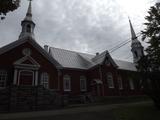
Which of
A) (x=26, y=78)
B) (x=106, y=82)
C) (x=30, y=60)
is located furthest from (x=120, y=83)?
(x=26, y=78)

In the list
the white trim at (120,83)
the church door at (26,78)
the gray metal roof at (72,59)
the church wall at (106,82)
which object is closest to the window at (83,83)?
the gray metal roof at (72,59)

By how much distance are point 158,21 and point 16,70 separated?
17.7 m

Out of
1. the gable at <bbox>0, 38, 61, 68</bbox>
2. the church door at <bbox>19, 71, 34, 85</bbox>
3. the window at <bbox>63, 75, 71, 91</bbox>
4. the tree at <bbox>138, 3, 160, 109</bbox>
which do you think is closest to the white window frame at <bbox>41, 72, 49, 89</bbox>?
the church door at <bbox>19, 71, 34, 85</bbox>

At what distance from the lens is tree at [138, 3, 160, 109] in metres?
12.6

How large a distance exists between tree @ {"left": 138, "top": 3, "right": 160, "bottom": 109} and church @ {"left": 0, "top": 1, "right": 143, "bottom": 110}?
3.08 ft

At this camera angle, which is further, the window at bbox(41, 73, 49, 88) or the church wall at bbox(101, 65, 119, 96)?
the church wall at bbox(101, 65, 119, 96)

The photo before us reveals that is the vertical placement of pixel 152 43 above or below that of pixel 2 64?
above

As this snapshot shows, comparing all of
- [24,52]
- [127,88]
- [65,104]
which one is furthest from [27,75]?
[127,88]

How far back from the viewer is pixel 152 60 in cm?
1501

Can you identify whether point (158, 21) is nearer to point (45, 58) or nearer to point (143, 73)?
point (143, 73)

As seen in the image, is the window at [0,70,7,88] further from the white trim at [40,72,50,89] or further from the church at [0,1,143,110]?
the white trim at [40,72,50,89]

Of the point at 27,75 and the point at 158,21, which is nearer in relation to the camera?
the point at 158,21

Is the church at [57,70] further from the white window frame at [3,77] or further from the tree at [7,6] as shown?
the tree at [7,6]

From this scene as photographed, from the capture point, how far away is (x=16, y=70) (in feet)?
65.7
